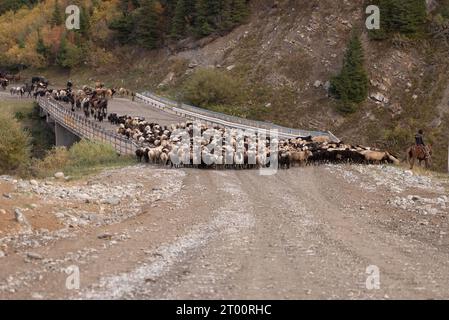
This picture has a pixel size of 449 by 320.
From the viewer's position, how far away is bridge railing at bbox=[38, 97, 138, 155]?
105ft

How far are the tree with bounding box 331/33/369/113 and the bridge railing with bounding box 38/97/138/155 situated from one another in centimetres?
2311

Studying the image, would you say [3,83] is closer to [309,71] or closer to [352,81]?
[309,71]

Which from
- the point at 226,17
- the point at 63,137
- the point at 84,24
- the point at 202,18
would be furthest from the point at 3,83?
the point at 226,17

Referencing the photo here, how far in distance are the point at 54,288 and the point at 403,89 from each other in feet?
157

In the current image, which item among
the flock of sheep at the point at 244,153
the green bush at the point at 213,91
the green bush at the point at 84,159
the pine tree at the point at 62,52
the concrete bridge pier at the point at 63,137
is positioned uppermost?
the pine tree at the point at 62,52

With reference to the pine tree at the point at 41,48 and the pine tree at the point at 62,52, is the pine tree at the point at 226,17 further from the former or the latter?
the pine tree at the point at 41,48

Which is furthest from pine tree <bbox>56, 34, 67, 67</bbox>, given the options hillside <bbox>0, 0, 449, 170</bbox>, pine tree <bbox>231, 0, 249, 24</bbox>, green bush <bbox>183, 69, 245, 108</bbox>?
green bush <bbox>183, 69, 245, 108</bbox>

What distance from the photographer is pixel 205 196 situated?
745 inches

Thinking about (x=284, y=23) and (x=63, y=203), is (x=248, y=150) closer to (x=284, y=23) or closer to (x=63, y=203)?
(x=63, y=203)

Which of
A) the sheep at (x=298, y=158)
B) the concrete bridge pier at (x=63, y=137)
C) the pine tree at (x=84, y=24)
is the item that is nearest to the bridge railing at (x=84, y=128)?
the concrete bridge pier at (x=63, y=137)

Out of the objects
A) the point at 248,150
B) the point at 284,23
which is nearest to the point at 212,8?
the point at 284,23

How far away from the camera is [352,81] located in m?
51.6

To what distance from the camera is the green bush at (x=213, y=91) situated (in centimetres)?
5569

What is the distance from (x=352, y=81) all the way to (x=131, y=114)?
20875 mm
